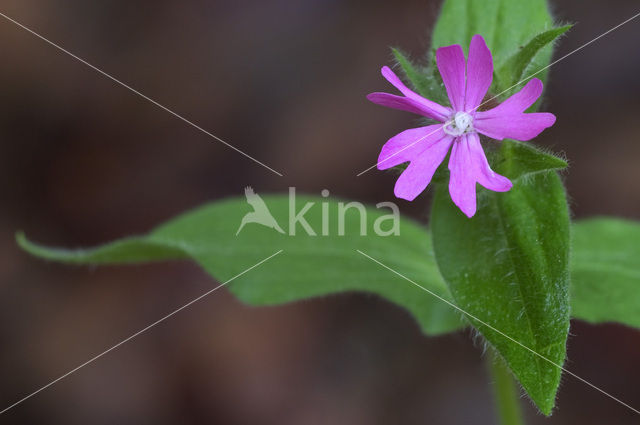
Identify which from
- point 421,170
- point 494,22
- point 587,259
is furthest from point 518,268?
point 587,259

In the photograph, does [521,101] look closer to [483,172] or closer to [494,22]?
[483,172]

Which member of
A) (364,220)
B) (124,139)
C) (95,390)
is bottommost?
(95,390)

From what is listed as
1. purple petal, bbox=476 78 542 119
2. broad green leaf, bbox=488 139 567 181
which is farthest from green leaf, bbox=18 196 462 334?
purple petal, bbox=476 78 542 119

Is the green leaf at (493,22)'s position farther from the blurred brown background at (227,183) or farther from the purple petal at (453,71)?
the blurred brown background at (227,183)

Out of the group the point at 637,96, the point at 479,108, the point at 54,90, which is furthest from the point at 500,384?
the point at 54,90

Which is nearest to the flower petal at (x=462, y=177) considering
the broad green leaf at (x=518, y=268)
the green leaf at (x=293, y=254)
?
the broad green leaf at (x=518, y=268)

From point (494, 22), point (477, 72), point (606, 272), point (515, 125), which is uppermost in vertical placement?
point (494, 22)

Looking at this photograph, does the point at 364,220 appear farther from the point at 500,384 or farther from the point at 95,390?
the point at 95,390
